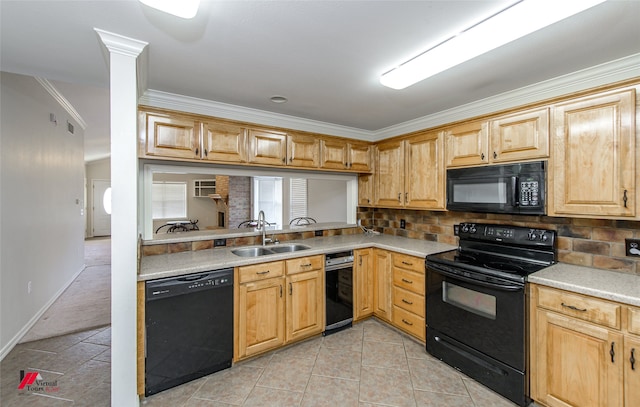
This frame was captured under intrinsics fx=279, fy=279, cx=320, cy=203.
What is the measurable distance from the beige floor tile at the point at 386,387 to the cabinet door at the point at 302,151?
2.07 meters

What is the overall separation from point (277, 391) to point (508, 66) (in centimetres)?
282

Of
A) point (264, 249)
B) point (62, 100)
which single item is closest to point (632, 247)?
point (264, 249)

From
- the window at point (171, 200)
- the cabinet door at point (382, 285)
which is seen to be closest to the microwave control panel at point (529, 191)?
the cabinet door at point (382, 285)

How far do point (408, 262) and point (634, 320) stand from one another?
151 centimetres

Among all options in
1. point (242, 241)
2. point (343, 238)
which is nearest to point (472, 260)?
point (343, 238)

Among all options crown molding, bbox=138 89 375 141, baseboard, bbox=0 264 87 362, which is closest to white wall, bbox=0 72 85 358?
baseboard, bbox=0 264 87 362

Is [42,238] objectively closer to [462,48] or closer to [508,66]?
[462,48]

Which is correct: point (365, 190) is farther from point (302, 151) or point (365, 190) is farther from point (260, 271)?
point (260, 271)

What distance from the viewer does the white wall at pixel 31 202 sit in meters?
2.50

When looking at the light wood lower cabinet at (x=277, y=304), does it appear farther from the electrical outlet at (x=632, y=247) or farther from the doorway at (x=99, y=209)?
the doorway at (x=99, y=209)

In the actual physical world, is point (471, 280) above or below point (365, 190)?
below

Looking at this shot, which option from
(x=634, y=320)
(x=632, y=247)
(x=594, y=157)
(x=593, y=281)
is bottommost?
(x=634, y=320)

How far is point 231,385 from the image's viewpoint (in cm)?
209

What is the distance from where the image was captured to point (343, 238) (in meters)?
3.49
